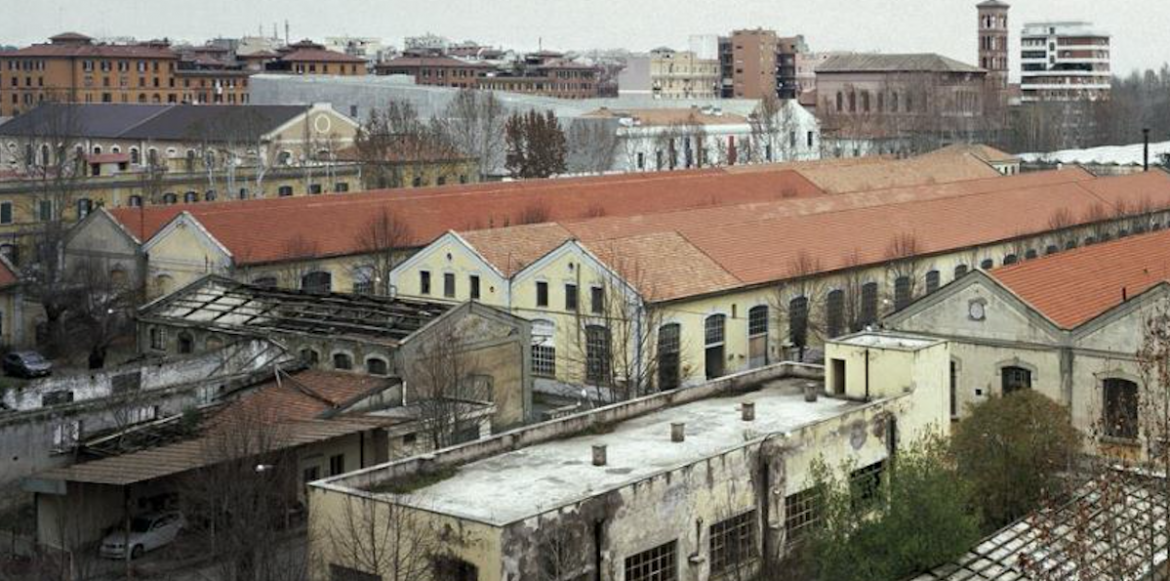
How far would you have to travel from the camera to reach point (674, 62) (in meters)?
139

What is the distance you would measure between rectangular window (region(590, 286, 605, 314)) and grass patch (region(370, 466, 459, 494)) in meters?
13.7

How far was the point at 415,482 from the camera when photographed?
729 inches

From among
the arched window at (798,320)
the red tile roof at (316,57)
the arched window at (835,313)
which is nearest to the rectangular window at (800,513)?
the arched window at (798,320)

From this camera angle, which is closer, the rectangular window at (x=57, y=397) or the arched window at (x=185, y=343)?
the rectangular window at (x=57, y=397)

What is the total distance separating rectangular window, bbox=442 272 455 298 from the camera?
116 ft

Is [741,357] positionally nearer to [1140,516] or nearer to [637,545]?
[637,545]

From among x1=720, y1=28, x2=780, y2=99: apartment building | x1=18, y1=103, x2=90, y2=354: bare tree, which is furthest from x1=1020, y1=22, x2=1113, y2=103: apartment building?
x1=18, y1=103, x2=90, y2=354: bare tree

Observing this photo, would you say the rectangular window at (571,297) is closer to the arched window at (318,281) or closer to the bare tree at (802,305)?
the bare tree at (802,305)

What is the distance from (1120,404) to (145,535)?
14.2 metres

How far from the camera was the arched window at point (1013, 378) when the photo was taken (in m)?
25.6

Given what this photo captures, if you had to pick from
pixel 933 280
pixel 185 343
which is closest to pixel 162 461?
pixel 185 343

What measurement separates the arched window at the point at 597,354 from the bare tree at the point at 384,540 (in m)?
14.6

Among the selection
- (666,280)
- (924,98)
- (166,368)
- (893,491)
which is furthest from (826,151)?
(893,491)

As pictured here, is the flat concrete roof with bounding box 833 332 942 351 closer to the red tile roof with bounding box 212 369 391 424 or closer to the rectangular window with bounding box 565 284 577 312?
the red tile roof with bounding box 212 369 391 424
